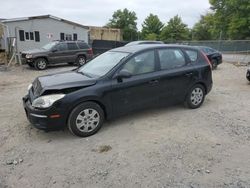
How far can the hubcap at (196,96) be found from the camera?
617 centimetres

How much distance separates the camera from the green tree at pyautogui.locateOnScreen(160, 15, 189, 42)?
52.6m

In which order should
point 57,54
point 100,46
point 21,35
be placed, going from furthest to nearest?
point 100,46 → point 21,35 → point 57,54

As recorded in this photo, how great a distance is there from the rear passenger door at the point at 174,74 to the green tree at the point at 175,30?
48.1 m

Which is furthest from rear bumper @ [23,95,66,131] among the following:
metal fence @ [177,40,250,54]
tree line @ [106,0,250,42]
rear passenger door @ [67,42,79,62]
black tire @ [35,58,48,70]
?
tree line @ [106,0,250,42]

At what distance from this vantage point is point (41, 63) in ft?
48.0

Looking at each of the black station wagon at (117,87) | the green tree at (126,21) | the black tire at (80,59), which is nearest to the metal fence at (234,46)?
the black tire at (80,59)

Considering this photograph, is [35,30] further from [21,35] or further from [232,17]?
[232,17]

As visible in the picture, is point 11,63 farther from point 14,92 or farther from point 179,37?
point 179,37

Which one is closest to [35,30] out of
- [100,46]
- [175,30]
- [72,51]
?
[100,46]

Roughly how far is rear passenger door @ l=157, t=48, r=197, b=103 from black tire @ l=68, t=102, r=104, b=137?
1552mm

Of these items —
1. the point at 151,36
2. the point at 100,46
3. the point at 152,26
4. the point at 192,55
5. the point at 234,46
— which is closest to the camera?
the point at 192,55

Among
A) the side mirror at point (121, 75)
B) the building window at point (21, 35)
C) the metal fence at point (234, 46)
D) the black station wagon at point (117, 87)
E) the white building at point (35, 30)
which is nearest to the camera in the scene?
the black station wagon at point (117, 87)

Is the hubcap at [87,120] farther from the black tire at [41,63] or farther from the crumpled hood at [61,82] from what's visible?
the black tire at [41,63]

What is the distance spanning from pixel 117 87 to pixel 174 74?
1490 mm
